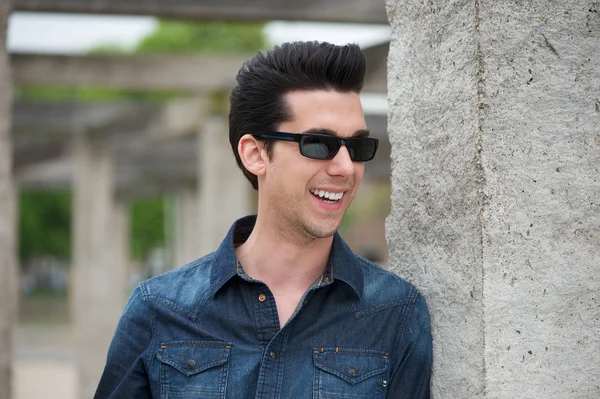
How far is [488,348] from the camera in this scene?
273 cm

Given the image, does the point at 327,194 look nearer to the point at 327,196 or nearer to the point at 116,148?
the point at 327,196

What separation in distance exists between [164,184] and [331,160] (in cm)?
2291

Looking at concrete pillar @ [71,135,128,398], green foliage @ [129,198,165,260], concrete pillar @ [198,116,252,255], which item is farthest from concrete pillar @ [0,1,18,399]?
green foliage @ [129,198,165,260]

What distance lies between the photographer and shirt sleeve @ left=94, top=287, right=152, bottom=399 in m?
3.09

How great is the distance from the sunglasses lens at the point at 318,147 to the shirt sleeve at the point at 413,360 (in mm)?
601

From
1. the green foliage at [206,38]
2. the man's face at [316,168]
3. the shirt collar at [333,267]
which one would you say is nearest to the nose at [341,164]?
the man's face at [316,168]

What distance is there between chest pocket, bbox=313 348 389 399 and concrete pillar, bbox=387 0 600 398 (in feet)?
0.80

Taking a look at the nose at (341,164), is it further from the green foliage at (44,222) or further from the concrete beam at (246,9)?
the green foliage at (44,222)

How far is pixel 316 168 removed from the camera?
2.96m

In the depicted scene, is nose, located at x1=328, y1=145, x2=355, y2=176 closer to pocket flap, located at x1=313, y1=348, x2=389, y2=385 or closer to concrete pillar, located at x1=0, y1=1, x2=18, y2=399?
pocket flap, located at x1=313, y1=348, x2=389, y2=385

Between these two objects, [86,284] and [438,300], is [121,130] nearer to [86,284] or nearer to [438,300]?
[86,284]

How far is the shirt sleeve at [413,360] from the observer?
2980 mm

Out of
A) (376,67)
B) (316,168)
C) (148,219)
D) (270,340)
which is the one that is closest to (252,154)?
(316,168)

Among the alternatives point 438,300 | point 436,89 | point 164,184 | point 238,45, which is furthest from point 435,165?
point 238,45
